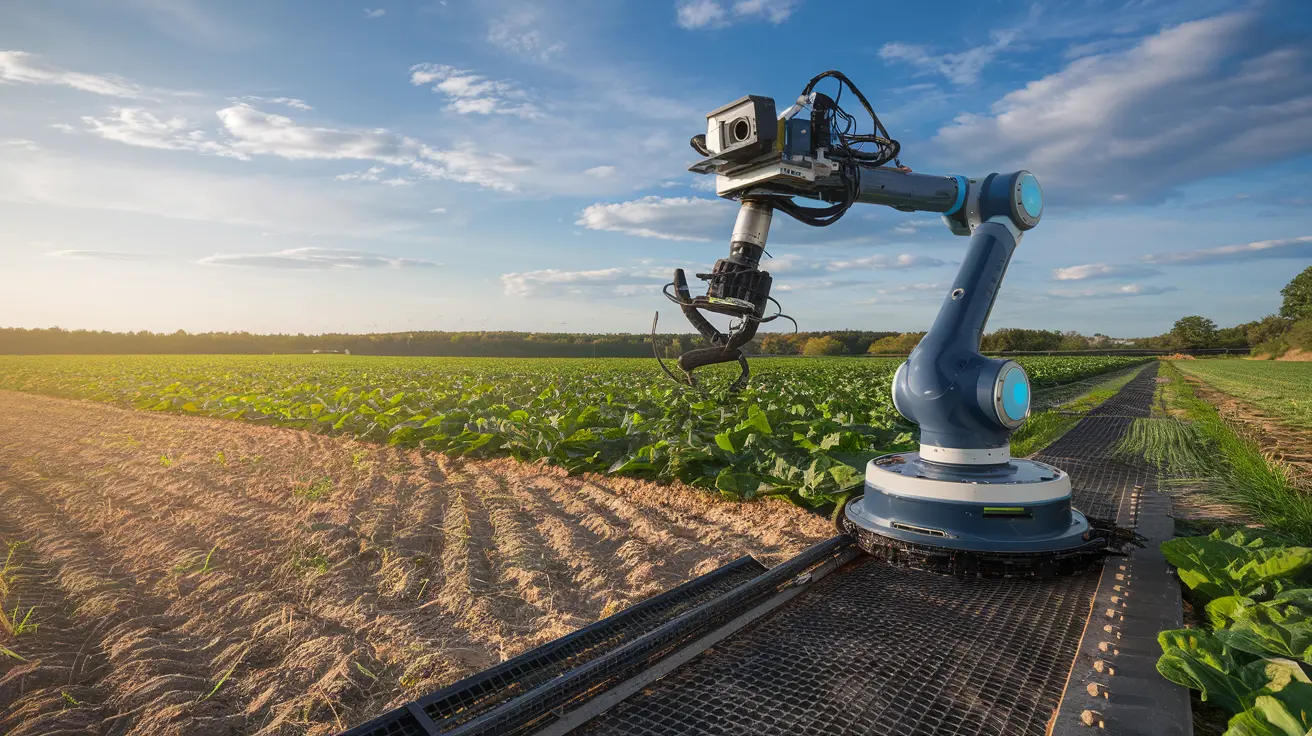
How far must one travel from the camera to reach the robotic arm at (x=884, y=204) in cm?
321

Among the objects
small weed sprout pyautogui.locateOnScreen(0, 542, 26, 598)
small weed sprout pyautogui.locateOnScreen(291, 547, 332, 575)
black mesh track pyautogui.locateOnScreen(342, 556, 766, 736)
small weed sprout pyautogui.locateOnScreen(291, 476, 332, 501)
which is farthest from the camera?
small weed sprout pyautogui.locateOnScreen(291, 476, 332, 501)

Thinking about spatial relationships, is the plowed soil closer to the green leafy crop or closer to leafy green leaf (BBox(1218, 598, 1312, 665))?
the green leafy crop

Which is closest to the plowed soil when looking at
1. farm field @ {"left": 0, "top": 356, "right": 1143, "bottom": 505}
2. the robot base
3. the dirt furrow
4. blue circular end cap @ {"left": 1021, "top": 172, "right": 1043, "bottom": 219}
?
the dirt furrow

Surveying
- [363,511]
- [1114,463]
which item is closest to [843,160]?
[363,511]

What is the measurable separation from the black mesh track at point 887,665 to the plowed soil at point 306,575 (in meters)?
0.84

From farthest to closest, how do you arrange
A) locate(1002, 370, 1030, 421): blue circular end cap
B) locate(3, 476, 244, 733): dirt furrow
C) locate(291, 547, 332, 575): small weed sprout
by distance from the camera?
locate(291, 547, 332, 575): small weed sprout, locate(1002, 370, 1030, 421): blue circular end cap, locate(3, 476, 244, 733): dirt furrow

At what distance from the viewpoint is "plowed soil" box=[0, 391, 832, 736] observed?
8.63 feet

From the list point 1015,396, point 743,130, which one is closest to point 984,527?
point 1015,396

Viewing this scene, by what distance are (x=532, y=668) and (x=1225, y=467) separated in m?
6.81

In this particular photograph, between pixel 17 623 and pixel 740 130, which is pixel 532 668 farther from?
pixel 17 623

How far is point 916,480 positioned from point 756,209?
1681 millimetres

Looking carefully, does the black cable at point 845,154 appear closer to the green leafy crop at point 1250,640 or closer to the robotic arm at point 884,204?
the robotic arm at point 884,204

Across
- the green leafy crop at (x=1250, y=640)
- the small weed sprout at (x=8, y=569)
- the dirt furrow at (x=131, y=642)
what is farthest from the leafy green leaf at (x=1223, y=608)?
the small weed sprout at (x=8, y=569)

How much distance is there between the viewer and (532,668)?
227cm
